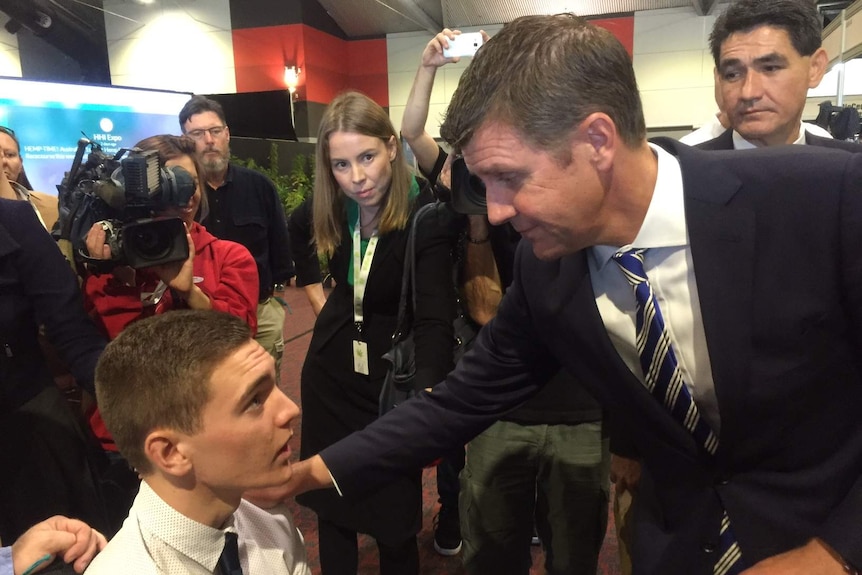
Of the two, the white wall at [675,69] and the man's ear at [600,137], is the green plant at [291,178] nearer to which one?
the white wall at [675,69]

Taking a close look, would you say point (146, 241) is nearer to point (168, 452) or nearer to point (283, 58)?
point (168, 452)

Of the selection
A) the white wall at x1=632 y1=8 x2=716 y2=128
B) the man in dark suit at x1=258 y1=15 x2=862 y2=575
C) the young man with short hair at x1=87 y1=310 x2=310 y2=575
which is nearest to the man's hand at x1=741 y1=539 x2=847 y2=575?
the man in dark suit at x1=258 y1=15 x2=862 y2=575

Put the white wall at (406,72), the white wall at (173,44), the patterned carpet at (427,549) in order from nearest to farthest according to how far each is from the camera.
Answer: the patterned carpet at (427,549) < the white wall at (173,44) < the white wall at (406,72)

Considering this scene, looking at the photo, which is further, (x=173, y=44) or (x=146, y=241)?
(x=173, y=44)

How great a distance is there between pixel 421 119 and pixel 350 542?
134 centimetres

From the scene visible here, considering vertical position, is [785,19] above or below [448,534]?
above

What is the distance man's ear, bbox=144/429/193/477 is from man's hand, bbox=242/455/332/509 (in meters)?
0.13

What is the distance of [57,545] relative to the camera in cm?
99

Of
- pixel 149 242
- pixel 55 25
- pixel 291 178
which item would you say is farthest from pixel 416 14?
pixel 149 242

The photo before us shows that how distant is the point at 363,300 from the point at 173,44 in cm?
890

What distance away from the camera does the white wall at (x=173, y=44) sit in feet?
29.9

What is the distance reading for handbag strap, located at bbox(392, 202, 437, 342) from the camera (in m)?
1.75

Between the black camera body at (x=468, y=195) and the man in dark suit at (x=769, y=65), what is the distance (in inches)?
35.2

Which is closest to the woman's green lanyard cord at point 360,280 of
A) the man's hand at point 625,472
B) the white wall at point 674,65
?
the man's hand at point 625,472
